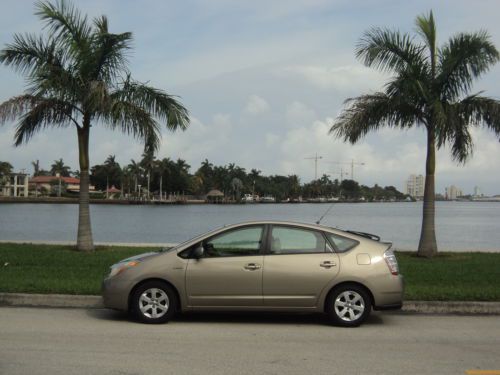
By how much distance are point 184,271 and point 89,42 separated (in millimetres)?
9874

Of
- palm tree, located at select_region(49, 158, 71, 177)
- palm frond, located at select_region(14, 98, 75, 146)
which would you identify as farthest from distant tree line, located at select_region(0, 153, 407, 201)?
palm frond, located at select_region(14, 98, 75, 146)

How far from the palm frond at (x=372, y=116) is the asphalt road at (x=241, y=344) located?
7855mm

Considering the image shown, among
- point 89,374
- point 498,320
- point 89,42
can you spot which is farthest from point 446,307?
point 89,42

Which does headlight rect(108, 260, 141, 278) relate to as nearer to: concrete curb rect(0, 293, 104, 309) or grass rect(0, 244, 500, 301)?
concrete curb rect(0, 293, 104, 309)

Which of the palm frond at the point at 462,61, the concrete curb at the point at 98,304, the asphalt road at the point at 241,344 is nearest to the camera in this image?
the asphalt road at the point at 241,344

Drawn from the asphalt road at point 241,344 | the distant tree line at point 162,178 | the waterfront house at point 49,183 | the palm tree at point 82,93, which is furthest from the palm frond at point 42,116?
the waterfront house at point 49,183

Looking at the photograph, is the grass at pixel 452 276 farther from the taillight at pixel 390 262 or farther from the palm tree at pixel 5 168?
the palm tree at pixel 5 168

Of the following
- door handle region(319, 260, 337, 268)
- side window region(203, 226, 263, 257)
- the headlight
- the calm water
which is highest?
side window region(203, 226, 263, 257)

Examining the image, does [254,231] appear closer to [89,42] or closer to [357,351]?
[357,351]

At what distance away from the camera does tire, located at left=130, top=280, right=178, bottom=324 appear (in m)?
8.10

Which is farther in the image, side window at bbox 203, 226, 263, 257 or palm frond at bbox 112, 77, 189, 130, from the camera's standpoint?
palm frond at bbox 112, 77, 189, 130

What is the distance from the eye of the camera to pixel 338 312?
8.13 metres

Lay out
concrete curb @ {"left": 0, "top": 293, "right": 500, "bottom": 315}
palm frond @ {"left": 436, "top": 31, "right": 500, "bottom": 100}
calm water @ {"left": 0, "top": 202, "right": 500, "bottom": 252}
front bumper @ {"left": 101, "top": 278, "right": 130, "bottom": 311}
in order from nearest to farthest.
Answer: front bumper @ {"left": 101, "top": 278, "right": 130, "bottom": 311}, concrete curb @ {"left": 0, "top": 293, "right": 500, "bottom": 315}, palm frond @ {"left": 436, "top": 31, "right": 500, "bottom": 100}, calm water @ {"left": 0, "top": 202, "right": 500, "bottom": 252}

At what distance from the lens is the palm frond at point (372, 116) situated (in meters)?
16.0
